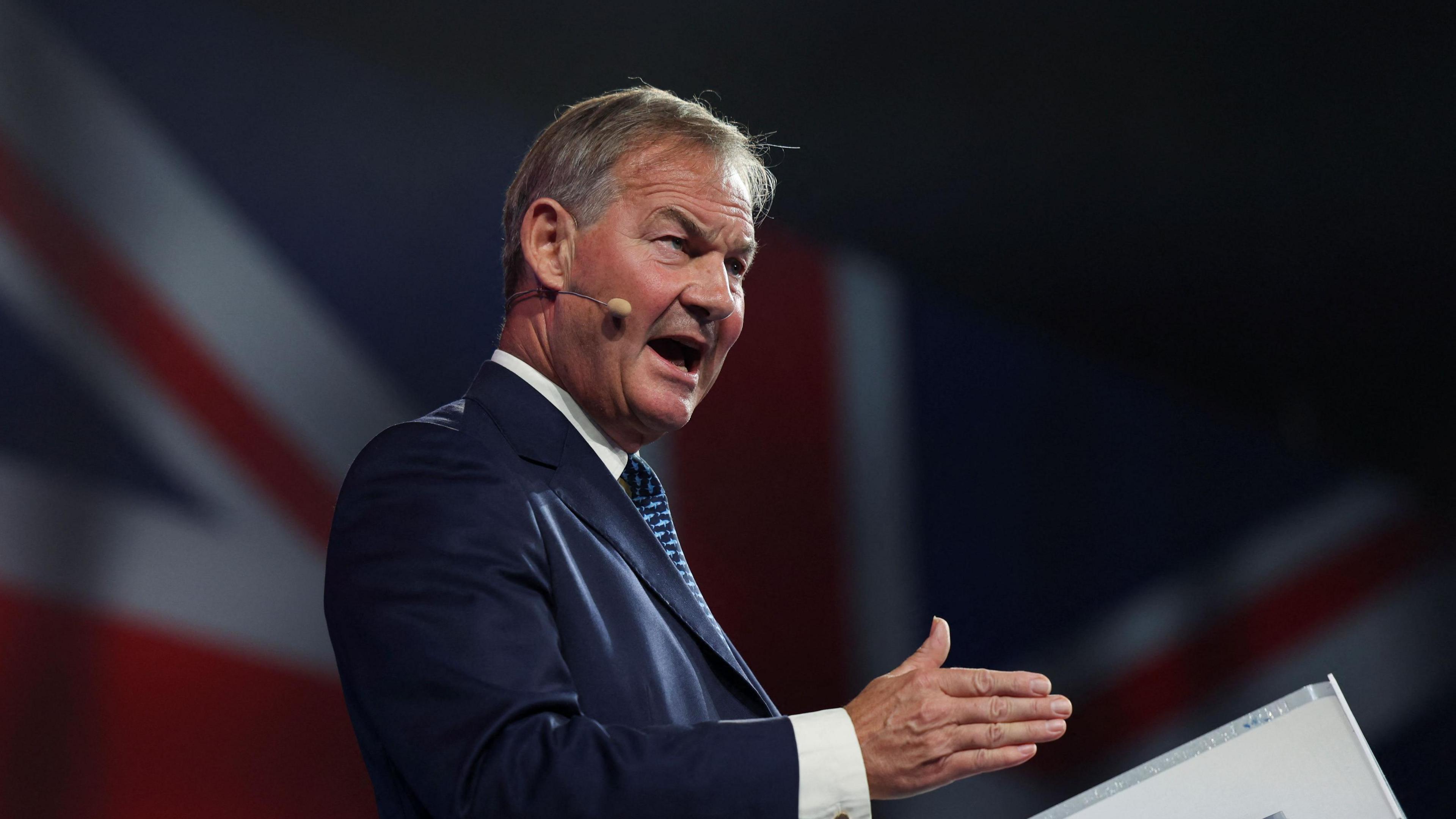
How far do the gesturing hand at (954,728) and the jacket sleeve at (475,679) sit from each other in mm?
71

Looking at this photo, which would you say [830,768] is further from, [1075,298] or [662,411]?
[1075,298]

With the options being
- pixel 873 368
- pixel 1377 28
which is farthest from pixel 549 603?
pixel 1377 28

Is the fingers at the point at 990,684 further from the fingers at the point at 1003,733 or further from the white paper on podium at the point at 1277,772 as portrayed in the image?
the white paper on podium at the point at 1277,772

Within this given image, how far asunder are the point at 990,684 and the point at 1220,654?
7.02 ft

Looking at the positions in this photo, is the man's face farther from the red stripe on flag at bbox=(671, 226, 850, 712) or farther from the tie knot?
the red stripe on flag at bbox=(671, 226, 850, 712)

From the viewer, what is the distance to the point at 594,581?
110cm

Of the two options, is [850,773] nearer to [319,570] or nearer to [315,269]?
[319,570]

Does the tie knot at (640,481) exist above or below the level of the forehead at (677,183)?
below

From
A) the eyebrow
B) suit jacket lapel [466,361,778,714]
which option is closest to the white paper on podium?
suit jacket lapel [466,361,778,714]

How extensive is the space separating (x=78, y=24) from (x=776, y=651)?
5.99 ft

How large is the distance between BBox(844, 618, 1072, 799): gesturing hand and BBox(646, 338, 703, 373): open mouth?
0.51 m

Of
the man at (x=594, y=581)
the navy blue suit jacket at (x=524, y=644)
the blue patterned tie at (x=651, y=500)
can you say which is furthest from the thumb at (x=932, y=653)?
the blue patterned tie at (x=651, y=500)

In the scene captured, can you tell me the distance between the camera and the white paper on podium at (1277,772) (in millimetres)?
772

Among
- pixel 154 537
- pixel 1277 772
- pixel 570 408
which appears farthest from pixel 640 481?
pixel 154 537
